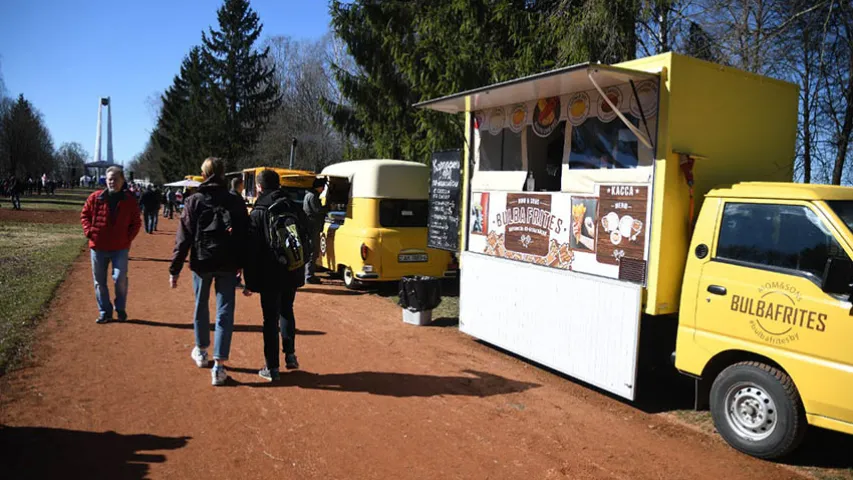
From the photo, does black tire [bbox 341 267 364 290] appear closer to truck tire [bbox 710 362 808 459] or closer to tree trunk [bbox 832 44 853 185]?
truck tire [bbox 710 362 808 459]

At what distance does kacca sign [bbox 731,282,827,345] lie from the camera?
4.18m

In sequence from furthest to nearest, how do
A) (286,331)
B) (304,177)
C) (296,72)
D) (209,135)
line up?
1. (296,72)
2. (209,135)
3. (304,177)
4. (286,331)

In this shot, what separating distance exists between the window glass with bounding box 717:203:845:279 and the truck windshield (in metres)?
0.14

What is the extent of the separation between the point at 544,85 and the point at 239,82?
39.3 meters

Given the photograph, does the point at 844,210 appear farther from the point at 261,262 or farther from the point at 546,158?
the point at 261,262

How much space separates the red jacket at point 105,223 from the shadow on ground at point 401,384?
8.87 feet

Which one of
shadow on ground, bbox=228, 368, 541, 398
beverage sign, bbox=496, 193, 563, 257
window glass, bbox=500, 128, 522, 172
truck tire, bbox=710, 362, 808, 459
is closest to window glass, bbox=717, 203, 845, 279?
truck tire, bbox=710, 362, 808, 459

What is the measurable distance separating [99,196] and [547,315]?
5.71m

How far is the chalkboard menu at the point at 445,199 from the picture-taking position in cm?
851

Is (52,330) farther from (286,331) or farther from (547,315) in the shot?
(547,315)

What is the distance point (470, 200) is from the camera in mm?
7895

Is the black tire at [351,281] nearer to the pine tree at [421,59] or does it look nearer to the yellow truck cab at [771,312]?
the pine tree at [421,59]

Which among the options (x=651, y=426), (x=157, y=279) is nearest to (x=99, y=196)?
(x=157, y=279)

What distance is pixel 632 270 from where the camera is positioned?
543 centimetres
